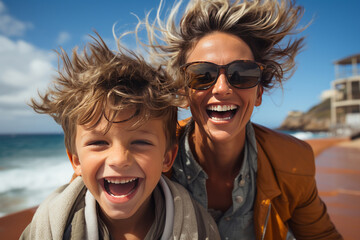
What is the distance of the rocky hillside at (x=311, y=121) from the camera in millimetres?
49869

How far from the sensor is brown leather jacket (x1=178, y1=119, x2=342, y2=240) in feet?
6.72

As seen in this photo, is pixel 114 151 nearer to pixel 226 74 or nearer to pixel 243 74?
pixel 226 74

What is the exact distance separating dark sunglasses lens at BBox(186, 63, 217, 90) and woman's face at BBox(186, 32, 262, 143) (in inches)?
1.7

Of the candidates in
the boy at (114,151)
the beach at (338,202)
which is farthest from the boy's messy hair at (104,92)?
the beach at (338,202)

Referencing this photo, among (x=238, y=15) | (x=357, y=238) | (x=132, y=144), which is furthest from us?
(x=357, y=238)

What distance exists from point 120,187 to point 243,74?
1238 mm

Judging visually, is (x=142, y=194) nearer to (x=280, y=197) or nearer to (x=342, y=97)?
(x=280, y=197)

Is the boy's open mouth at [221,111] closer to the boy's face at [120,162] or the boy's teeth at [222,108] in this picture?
the boy's teeth at [222,108]

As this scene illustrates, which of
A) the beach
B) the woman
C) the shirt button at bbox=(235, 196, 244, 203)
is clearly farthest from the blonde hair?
the beach

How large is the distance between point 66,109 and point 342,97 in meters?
39.1

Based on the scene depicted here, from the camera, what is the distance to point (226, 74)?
6.32 feet

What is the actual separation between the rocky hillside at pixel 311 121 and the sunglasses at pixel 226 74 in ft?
173

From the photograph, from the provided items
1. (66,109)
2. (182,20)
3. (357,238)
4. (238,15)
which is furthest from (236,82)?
(357,238)

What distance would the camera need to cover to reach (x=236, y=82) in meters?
1.95
